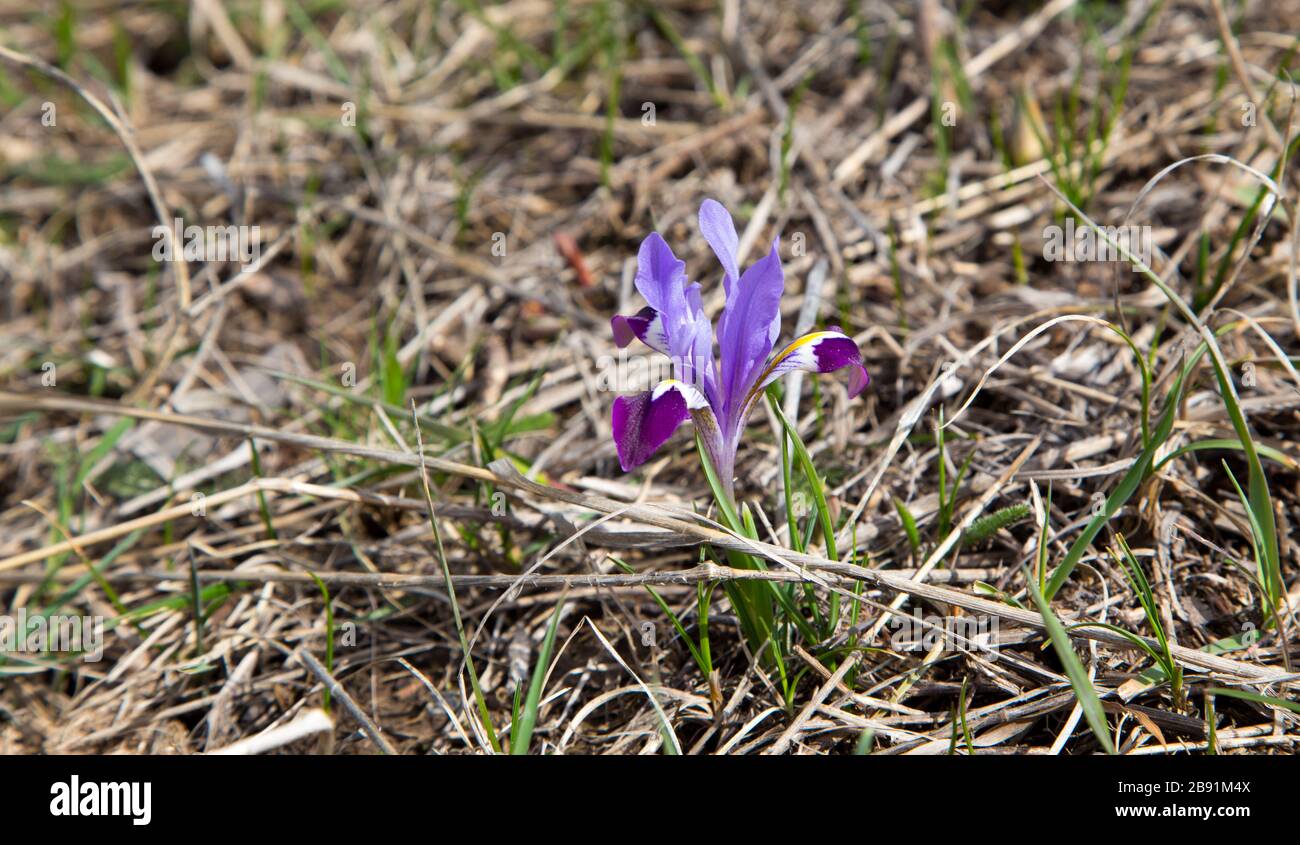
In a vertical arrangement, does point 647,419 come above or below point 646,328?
below

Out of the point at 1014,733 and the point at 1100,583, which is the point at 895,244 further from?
the point at 1014,733

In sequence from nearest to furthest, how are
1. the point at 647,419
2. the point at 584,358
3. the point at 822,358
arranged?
1. the point at 647,419
2. the point at 822,358
3. the point at 584,358

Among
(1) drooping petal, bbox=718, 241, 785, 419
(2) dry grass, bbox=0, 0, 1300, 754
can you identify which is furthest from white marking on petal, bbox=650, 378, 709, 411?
(2) dry grass, bbox=0, 0, 1300, 754

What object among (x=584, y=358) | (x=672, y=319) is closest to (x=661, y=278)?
(x=672, y=319)

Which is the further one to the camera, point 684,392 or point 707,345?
point 707,345

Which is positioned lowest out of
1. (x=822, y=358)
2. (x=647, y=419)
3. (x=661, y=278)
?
(x=647, y=419)

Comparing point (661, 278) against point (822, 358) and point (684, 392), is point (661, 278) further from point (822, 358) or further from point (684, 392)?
point (822, 358)

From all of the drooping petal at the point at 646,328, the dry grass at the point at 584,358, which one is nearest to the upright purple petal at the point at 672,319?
the drooping petal at the point at 646,328

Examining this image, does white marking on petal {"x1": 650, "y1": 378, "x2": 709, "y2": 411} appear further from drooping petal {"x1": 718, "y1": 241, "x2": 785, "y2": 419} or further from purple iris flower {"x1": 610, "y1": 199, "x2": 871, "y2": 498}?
drooping petal {"x1": 718, "y1": 241, "x2": 785, "y2": 419}
